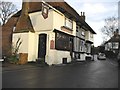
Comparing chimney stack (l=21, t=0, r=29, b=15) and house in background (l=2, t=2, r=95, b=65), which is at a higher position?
chimney stack (l=21, t=0, r=29, b=15)

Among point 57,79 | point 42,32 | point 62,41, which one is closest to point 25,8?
point 42,32

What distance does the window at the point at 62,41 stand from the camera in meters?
31.8

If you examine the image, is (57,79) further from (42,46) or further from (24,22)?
(24,22)

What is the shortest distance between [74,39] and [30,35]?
11.2 metres

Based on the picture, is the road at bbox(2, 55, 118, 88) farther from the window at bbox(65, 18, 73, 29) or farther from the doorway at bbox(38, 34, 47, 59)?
the window at bbox(65, 18, 73, 29)

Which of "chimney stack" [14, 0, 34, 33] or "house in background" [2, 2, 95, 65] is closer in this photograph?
"house in background" [2, 2, 95, 65]

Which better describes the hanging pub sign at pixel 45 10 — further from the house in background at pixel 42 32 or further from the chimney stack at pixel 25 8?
the chimney stack at pixel 25 8

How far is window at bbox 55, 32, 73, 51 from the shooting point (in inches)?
1250

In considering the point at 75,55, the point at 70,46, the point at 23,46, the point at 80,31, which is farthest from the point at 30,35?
the point at 80,31

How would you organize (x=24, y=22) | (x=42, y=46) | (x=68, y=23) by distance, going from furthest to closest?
(x=68, y=23) < (x=24, y=22) < (x=42, y=46)

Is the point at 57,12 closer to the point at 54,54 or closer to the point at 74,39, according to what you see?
the point at 54,54

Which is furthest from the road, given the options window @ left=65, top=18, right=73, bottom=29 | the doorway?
window @ left=65, top=18, right=73, bottom=29

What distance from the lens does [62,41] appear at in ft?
111

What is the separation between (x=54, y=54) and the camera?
30.8 m
